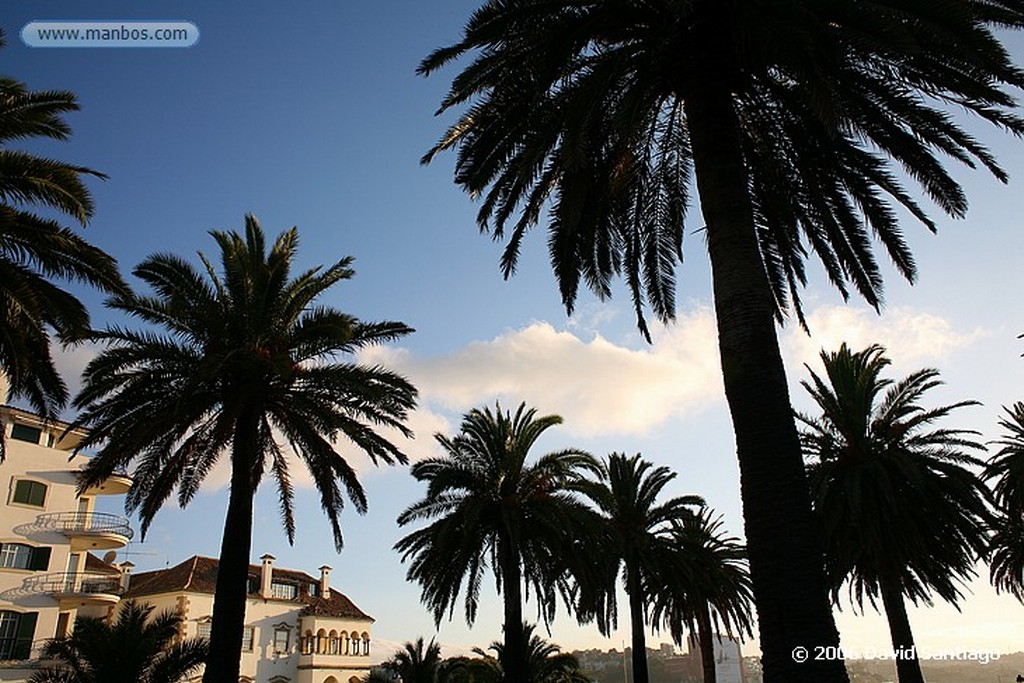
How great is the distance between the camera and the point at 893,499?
Result: 71.7ft

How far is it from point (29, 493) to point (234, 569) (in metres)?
29.8

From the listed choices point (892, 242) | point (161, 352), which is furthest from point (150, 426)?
point (892, 242)

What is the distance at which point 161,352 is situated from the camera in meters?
18.6

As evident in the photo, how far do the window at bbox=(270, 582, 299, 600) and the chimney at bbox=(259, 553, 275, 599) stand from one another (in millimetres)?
793

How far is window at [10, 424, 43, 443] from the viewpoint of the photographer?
41344 mm

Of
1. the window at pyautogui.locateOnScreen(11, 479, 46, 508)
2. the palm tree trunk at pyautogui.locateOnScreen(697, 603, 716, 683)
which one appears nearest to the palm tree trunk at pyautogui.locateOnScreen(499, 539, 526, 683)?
the palm tree trunk at pyautogui.locateOnScreen(697, 603, 716, 683)

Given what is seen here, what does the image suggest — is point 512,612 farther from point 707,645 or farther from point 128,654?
point 707,645

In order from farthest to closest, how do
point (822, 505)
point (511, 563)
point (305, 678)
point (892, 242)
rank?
point (305, 678) < point (511, 563) < point (822, 505) < point (892, 242)

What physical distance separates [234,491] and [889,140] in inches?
626

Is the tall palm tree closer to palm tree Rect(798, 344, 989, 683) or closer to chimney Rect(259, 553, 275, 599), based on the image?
palm tree Rect(798, 344, 989, 683)

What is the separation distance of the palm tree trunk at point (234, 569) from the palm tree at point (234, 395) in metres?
0.03

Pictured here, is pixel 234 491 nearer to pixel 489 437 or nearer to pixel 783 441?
pixel 489 437

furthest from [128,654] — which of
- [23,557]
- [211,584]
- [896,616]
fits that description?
[211,584]

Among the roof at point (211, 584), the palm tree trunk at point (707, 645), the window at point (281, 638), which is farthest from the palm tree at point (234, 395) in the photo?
the window at point (281, 638)
